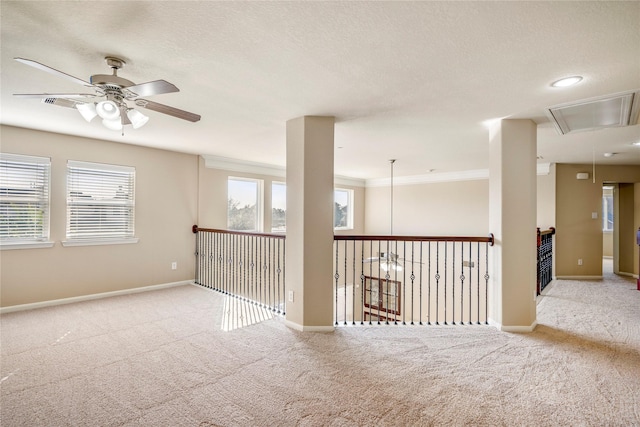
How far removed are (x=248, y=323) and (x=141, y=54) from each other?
9.11 ft

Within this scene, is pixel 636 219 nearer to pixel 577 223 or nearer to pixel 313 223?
pixel 577 223

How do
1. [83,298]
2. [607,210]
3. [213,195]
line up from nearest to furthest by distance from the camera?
[83,298], [213,195], [607,210]

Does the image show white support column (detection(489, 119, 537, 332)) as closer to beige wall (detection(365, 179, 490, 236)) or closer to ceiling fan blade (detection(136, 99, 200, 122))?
ceiling fan blade (detection(136, 99, 200, 122))

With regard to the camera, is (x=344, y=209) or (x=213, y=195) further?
(x=344, y=209)

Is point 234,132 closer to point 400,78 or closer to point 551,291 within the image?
point 400,78

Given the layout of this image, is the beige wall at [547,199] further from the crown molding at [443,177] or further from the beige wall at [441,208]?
the crown molding at [443,177]

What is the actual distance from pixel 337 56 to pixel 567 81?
1825mm

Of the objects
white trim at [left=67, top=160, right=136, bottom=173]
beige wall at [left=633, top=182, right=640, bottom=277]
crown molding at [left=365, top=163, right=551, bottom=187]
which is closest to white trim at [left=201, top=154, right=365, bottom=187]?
white trim at [left=67, top=160, right=136, bottom=173]

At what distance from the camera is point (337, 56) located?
2.02 meters

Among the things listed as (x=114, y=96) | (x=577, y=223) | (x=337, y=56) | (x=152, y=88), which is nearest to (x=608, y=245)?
(x=577, y=223)

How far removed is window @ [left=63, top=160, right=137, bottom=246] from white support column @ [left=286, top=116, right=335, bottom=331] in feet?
9.72

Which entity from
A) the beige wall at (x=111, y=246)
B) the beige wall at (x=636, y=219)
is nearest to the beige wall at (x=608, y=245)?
the beige wall at (x=636, y=219)

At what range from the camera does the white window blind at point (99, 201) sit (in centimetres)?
414

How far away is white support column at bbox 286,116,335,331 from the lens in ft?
10.7
